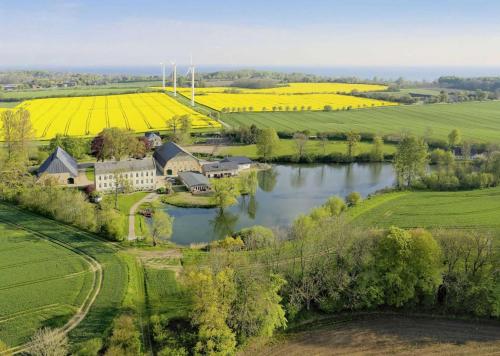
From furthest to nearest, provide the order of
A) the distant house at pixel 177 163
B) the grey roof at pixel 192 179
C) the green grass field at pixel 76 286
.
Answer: the distant house at pixel 177 163
the grey roof at pixel 192 179
the green grass field at pixel 76 286

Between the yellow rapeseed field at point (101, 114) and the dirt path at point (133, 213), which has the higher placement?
the yellow rapeseed field at point (101, 114)

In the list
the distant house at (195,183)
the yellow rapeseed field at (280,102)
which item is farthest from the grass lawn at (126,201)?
the yellow rapeseed field at (280,102)

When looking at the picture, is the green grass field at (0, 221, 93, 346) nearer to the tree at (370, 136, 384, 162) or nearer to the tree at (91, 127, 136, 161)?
the tree at (91, 127, 136, 161)

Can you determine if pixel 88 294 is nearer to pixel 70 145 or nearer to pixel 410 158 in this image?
pixel 410 158

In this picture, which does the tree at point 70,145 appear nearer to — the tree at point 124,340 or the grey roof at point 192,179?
the grey roof at point 192,179

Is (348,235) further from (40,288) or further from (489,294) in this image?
(40,288)

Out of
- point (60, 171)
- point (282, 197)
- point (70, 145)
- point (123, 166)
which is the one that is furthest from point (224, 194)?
point (70, 145)
